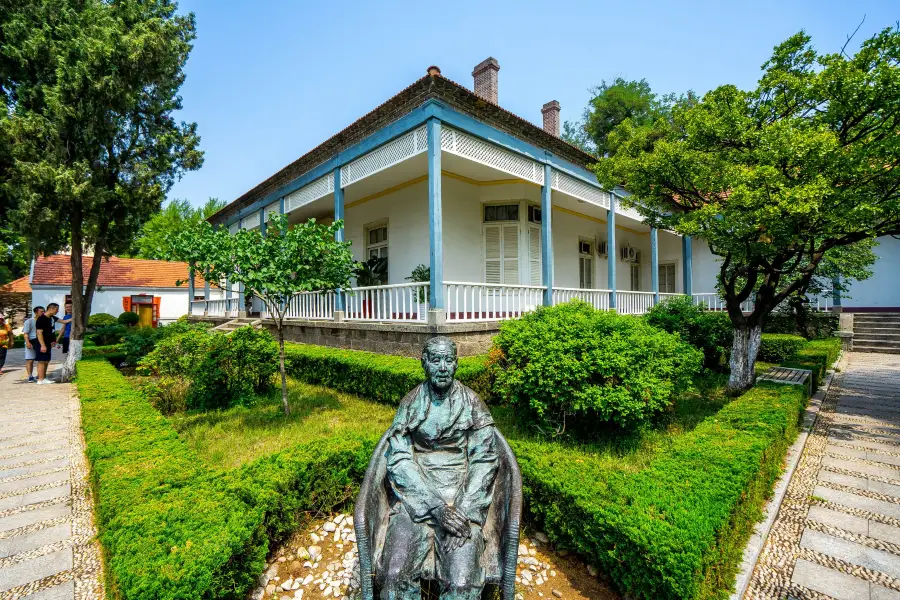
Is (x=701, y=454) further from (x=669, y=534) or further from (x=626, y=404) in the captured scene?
(x=669, y=534)

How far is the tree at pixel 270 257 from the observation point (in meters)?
5.53

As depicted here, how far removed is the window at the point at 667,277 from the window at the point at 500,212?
33.3 feet

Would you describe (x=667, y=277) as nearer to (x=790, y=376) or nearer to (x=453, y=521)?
(x=790, y=376)

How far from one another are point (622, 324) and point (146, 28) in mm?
12423

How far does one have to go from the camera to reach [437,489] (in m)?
2.42

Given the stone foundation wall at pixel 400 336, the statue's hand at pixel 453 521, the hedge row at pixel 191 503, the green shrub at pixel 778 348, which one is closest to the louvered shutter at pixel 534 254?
the stone foundation wall at pixel 400 336

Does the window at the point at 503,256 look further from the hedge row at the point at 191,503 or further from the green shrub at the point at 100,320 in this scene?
the green shrub at the point at 100,320

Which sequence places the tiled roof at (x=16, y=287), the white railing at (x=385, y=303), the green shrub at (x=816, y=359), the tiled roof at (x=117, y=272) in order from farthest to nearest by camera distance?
the tiled roof at (x=16, y=287) < the tiled roof at (x=117, y=272) < the white railing at (x=385, y=303) < the green shrub at (x=816, y=359)

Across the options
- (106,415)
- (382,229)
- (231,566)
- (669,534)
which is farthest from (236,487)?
(382,229)

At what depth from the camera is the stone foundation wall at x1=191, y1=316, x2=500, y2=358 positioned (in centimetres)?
767

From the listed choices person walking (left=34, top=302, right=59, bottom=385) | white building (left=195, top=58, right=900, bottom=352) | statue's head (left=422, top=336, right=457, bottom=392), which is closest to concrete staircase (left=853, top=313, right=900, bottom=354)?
white building (left=195, top=58, right=900, bottom=352)

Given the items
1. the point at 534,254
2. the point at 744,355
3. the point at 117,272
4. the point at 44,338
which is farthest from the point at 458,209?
the point at 117,272

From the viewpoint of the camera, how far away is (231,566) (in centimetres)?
245

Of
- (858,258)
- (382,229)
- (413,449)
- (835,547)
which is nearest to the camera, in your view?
(413,449)
